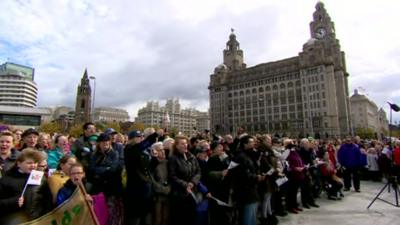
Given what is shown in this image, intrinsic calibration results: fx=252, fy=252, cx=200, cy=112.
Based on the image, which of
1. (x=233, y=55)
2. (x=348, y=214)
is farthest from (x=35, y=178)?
(x=233, y=55)

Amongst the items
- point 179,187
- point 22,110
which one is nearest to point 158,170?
point 179,187

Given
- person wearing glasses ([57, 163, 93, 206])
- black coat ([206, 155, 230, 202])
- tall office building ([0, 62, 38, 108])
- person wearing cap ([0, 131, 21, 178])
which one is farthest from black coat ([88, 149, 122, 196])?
tall office building ([0, 62, 38, 108])

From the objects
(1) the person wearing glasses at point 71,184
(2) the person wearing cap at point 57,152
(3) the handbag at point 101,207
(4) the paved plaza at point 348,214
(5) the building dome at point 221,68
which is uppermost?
(5) the building dome at point 221,68

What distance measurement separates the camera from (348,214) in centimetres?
702

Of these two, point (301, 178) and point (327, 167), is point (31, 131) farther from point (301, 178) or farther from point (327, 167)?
point (327, 167)

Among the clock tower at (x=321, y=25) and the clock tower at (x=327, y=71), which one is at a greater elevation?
the clock tower at (x=321, y=25)

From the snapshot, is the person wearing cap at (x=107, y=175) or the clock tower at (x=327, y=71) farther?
the clock tower at (x=327, y=71)

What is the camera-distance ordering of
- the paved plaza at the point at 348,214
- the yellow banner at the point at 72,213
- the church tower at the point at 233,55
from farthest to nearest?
the church tower at the point at 233,55 → the paved plaza at the point at 348,214 → the yellow banner at the point at 72,213

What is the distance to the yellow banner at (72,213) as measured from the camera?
10.7 feet

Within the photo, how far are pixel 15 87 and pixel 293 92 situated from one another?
121 meters

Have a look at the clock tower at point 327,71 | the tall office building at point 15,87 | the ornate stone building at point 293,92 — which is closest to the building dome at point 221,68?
the ornate stone building at point 293,92

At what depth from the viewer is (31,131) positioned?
5633 millimetres

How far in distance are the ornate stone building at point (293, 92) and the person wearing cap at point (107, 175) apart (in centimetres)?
6984

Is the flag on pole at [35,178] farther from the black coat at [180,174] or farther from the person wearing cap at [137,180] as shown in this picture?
the black coat at [180,174]
